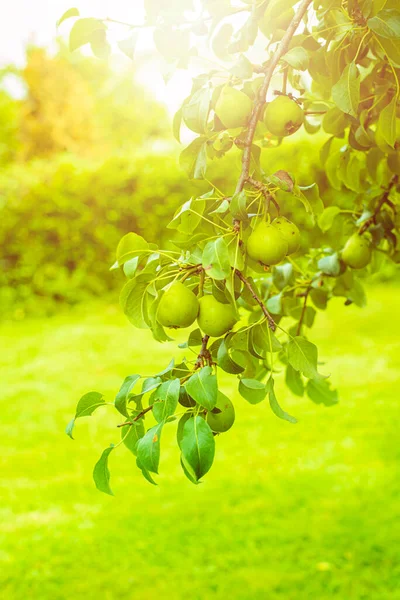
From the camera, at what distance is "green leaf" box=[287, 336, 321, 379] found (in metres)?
1.05

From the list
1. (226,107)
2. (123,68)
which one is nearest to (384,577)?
(226,107)

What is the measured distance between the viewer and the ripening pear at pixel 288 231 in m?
1.06

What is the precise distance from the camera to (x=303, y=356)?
106cm

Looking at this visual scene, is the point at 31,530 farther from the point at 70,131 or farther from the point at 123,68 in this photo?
the point at 123,68

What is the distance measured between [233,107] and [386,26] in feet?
0.98

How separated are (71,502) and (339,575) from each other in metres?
1.52

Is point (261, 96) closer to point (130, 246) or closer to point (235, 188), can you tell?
point (235, 188)

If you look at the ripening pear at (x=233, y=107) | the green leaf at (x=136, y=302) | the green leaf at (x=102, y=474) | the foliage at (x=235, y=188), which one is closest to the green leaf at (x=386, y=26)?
the foliage at (x=235, y=188)

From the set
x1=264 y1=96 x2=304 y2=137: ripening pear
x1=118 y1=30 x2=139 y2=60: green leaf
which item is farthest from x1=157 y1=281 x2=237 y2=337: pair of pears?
x1=118 y1=30 x2=139 y2=60: green leaf

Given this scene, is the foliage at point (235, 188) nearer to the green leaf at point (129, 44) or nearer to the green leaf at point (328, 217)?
the green leaf at point (129, 44)

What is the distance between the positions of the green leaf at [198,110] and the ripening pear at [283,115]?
124 mm

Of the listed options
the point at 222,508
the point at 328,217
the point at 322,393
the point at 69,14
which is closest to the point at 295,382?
the point at 322,393

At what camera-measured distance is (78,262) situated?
29.0 ft

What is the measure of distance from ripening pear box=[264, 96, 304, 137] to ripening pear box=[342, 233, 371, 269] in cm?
67
